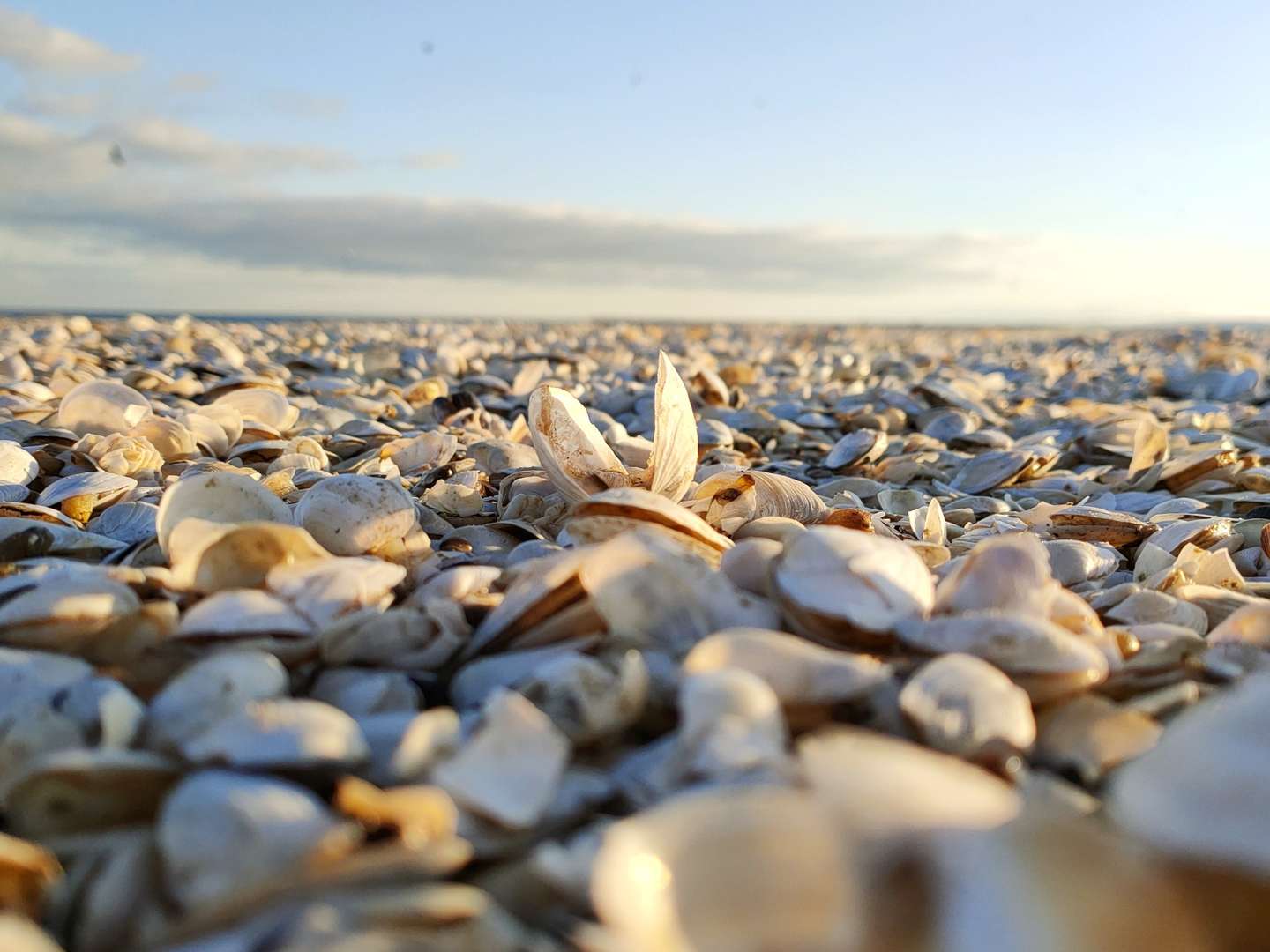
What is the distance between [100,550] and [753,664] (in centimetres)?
147

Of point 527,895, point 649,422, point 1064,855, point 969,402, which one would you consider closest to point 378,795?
point 527,895

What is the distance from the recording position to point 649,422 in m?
Result: 5.20

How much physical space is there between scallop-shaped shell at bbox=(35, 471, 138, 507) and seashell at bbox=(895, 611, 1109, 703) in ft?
6.42

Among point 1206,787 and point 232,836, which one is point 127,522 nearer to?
point 232,836

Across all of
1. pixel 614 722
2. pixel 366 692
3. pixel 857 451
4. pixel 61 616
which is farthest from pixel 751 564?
pixel 857 451

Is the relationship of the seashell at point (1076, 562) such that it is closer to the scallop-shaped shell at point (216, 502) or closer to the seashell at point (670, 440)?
the seashell at point (670, 440)

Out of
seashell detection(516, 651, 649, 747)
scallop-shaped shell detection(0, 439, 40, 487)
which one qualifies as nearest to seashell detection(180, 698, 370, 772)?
seashell detection(516, 651, 649, 747)

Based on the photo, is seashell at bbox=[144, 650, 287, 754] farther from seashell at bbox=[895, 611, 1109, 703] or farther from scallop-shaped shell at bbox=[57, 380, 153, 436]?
scallop-shaped shell at bbox=[57, 380, 153, 436]

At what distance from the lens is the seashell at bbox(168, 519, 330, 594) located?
1558 millimetres

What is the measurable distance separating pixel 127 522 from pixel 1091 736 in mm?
1933

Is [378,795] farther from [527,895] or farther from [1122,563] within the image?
[1122,563]

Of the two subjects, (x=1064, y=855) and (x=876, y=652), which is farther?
(x=876, y=652)

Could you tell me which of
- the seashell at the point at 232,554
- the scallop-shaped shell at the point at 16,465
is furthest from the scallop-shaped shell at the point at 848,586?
the scallop-shaped shell at the point at 16,465

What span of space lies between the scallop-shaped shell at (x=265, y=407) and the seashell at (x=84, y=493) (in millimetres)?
1480
